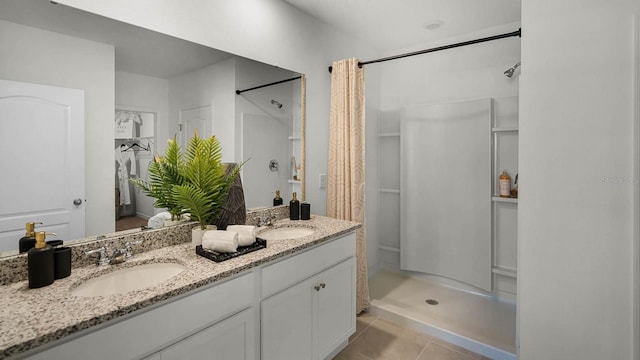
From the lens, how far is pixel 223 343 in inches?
50.1

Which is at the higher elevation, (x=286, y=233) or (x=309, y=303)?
(x=286, y=233)

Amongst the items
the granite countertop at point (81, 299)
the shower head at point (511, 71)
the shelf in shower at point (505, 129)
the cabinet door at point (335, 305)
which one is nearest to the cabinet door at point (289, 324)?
the cabinet door at point (335, 305)

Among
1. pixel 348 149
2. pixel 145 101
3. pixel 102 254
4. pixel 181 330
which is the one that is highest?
pixel 145 101

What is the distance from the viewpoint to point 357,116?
8.24 ft

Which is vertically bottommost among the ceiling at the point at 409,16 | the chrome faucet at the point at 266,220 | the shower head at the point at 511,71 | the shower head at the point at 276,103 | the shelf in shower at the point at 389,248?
the shelf in shower at the point at 389,248

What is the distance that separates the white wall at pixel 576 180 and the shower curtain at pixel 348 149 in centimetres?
121

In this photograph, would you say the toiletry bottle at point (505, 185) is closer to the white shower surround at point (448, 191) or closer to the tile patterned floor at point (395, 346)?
the white shower surround at point (448, 191)

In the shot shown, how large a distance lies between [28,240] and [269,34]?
180 centimetres

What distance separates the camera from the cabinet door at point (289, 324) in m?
1.48

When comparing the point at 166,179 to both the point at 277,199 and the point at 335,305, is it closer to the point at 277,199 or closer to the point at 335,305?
the point at 277,199

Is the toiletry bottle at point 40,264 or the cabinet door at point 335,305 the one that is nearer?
the toiletry bottle at point 40,264

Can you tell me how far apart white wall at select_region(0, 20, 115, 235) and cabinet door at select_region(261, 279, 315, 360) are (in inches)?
35.3

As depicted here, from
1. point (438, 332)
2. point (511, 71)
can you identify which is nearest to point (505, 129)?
point (511, 71)

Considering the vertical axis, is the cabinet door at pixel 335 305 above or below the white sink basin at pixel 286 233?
below
